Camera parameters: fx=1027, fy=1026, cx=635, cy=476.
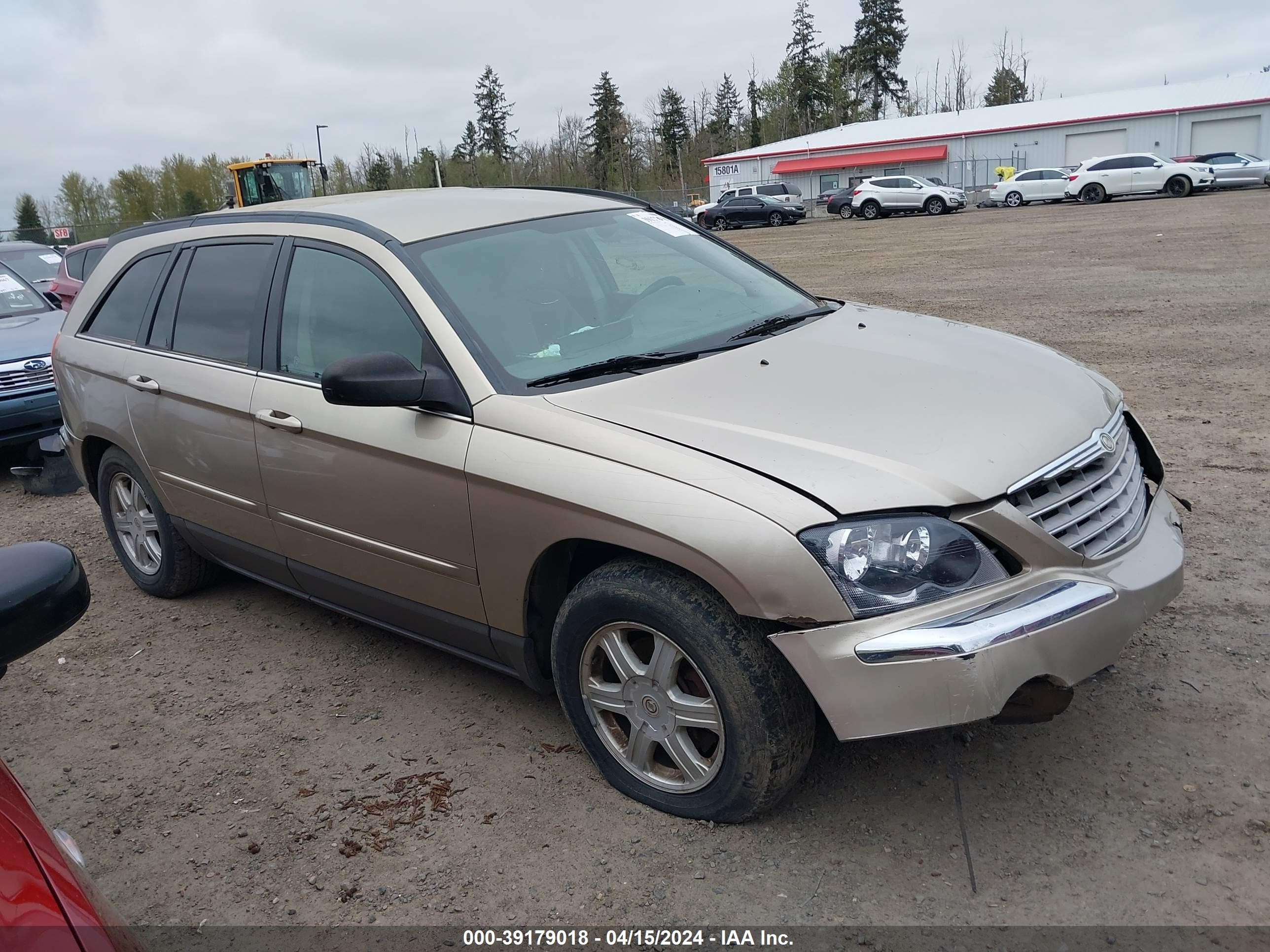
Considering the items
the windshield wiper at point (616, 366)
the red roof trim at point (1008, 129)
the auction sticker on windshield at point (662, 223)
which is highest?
the red roof trim at point (1008, 129)

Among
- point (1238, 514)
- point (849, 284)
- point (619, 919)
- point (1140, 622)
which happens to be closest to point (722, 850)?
point (619, 919)

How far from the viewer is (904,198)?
128ft

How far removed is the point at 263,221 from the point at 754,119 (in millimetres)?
80677

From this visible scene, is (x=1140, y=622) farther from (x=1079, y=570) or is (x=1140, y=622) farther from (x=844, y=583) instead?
(x=844, y=583)

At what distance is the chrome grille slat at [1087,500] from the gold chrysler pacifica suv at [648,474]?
0.01 metres

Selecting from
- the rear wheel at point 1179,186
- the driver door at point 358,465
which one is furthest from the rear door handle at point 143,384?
the rear wheel at point 1179,186

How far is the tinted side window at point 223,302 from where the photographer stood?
4.15 metres

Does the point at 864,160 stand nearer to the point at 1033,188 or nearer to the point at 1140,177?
the point at 1033,188

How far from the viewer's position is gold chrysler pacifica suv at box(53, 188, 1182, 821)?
8.53ft

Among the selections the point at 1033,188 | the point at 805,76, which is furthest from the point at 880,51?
the point at 1033,188

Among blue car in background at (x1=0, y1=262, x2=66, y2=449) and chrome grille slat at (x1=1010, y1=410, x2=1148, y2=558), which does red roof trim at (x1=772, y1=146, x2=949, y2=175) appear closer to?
blue car in background at (x1=0, y1=262, x2=66, y2=449)

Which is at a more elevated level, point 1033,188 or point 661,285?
point 1033,188

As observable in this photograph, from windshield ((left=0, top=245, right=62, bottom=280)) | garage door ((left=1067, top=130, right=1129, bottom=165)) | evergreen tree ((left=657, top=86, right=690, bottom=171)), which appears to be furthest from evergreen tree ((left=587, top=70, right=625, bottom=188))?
windshield ((left=0, top=245, right=62, bottom=280))

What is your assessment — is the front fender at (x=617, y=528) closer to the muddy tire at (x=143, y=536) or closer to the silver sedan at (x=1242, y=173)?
the muddy tire at (x=143, y=536)
